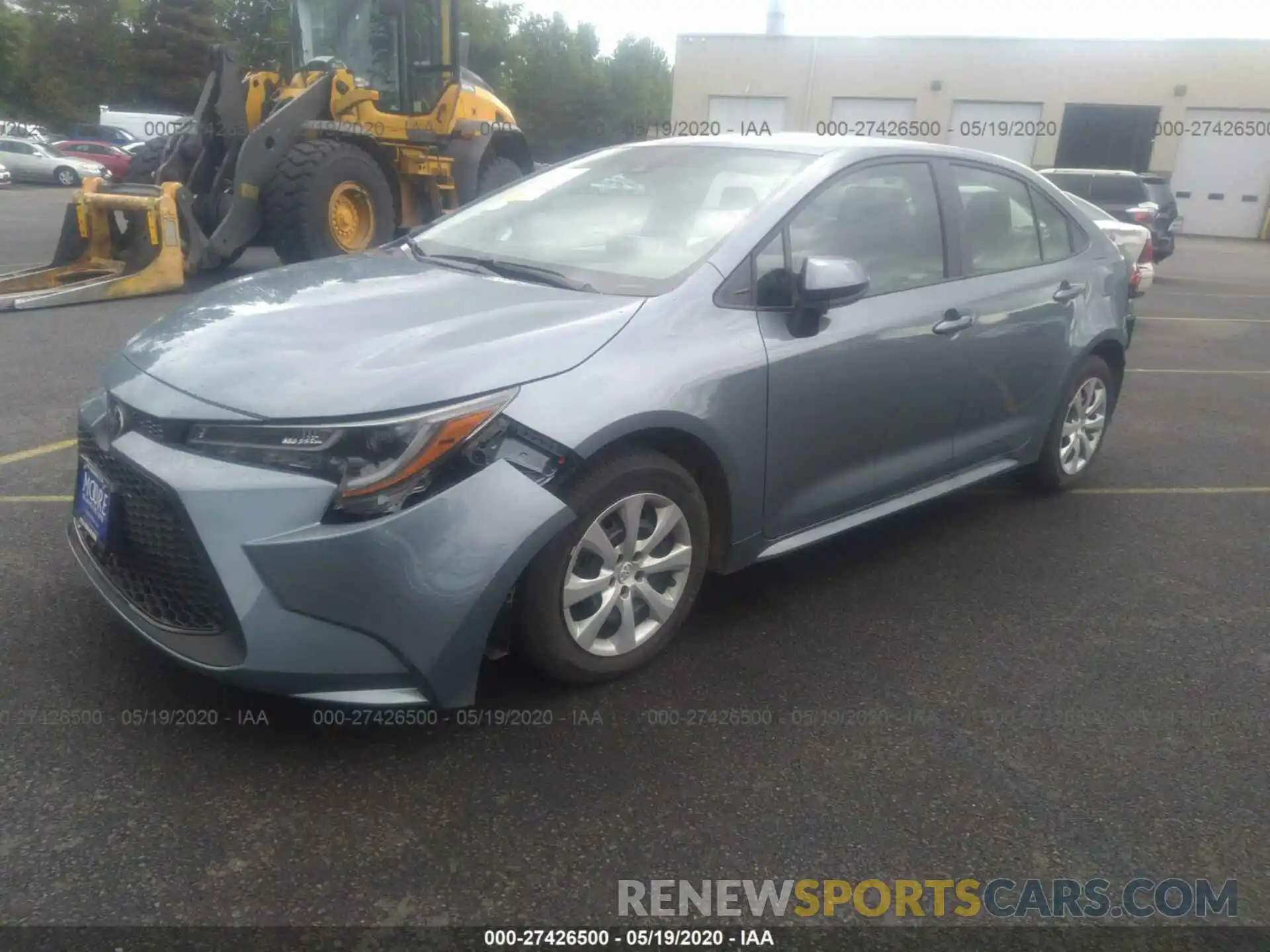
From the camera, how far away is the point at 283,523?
2.35 meters

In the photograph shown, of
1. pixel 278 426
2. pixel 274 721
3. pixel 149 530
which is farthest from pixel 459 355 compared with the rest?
pixel 274 721

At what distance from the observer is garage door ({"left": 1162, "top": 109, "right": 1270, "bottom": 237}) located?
3058 cm

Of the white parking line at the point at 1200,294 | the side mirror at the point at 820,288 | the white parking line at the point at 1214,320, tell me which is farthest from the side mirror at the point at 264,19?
the white parking line at the point at 1200,294

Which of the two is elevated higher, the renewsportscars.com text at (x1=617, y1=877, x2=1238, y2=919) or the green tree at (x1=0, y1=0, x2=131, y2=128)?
the green tree at (x1=0, y1=0, x2=131, y2=128)

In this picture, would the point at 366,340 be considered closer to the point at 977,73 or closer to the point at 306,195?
the point at 306,195

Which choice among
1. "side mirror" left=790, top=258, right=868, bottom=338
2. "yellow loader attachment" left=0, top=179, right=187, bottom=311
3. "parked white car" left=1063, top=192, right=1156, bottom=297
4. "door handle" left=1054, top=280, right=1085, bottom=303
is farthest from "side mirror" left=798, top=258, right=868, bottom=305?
"yellow loader attachment" left=0, top=179, right=187, bottom=311

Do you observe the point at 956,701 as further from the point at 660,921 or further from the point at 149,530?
the point at 149,530

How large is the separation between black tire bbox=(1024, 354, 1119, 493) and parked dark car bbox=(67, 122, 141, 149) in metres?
35.1

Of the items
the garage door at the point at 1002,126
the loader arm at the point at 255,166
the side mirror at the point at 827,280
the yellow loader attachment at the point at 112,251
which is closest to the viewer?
the side mirror at the point at 827,280

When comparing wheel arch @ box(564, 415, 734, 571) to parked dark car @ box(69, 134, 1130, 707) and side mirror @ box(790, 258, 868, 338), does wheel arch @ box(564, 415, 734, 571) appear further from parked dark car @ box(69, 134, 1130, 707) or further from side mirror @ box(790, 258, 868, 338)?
side mirror @ box(790, 258, 868, 338)

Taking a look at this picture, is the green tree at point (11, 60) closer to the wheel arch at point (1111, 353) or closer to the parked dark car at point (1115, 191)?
the parked dark car at point (1115, 191)

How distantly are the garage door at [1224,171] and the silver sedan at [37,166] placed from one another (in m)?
32.0

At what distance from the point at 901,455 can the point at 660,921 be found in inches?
83.3

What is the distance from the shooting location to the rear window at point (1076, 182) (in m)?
14.5
